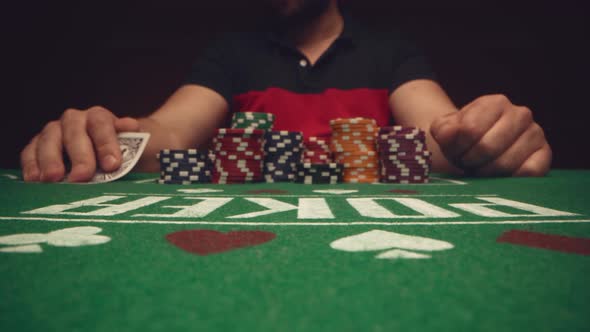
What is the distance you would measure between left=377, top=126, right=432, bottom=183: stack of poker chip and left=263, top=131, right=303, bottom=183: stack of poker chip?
59 cm

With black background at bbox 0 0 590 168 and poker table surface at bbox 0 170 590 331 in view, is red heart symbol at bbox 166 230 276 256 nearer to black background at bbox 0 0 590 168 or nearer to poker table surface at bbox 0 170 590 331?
poker table surface at bbox 0 170 590 331

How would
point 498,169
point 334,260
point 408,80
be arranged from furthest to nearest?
point 408,80 → point 498,169 → point 334,260

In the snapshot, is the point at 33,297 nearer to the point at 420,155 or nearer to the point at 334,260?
the point at 334,260

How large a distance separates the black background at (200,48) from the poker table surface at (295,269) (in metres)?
4.36

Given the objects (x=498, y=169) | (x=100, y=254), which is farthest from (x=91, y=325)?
(x=498, y=169)

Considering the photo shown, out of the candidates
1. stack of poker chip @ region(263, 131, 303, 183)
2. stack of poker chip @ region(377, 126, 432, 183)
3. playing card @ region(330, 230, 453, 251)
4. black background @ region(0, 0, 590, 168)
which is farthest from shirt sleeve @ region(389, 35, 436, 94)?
playing card @ region(330, 230, 453, 251)

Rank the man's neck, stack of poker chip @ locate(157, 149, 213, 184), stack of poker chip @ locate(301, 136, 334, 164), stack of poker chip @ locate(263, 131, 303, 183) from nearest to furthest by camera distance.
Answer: stack of poker chip @ locate(157, 149, 213, 184)
stack of poker chip @ locate(263, 131, 303, 183)
stack of poker chip @ locate(301, 136, 334, 164)
the man's neck

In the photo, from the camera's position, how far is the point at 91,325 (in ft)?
1.51

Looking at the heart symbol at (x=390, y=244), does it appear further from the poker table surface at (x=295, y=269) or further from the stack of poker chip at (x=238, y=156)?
the stack of poker chip at (x=238, y=156)

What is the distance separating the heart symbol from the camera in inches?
29.0

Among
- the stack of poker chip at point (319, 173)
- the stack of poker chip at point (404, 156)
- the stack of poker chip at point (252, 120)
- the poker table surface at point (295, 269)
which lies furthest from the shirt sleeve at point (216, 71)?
the poker table surface at point (295, 269)

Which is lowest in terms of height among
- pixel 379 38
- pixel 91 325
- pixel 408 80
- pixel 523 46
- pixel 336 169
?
pixel 91 325

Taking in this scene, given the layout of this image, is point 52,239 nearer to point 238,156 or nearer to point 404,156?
point 238,156

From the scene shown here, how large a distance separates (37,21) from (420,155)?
521cm
